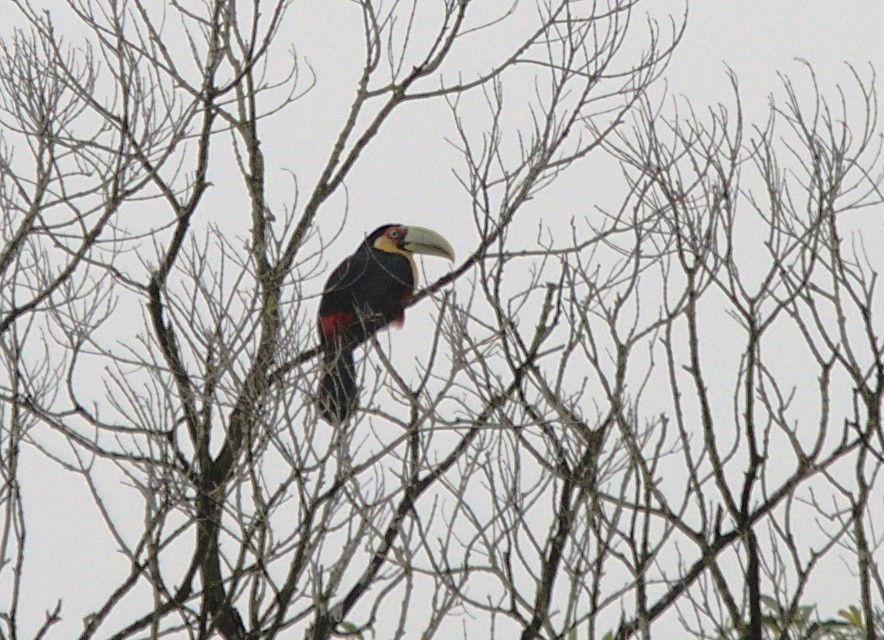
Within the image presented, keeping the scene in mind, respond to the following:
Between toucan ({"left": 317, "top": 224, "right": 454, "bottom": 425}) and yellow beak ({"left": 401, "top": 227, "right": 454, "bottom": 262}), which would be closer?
toucan ({"left": 317, "top": 224, "right": 454, "bottom": 425})

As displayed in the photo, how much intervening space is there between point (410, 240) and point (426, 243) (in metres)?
0.11

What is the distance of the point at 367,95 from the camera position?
535 centimetres

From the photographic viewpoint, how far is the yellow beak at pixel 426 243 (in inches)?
344

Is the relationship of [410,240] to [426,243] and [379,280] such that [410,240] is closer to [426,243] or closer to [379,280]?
[426,243]

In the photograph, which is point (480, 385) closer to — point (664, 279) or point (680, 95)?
point (664, 279)

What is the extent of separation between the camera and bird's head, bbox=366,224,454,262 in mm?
8727

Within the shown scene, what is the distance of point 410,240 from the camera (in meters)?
8.75

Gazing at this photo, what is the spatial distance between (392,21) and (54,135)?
1.45 m

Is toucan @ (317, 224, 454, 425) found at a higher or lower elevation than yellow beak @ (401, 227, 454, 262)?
lower

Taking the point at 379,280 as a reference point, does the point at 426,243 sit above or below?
above

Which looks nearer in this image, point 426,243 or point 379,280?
point 379,280

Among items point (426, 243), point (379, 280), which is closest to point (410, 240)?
point (426, 243)

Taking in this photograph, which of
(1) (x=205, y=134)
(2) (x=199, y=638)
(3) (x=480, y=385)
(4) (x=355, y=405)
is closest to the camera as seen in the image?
(2) (x=199, y=638)

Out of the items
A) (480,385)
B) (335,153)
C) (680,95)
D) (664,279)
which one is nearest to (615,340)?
(664,279)
